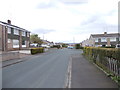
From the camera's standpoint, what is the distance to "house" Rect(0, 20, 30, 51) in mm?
31017

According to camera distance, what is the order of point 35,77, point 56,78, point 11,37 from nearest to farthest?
point 56,78
point 35,77
point 11,37

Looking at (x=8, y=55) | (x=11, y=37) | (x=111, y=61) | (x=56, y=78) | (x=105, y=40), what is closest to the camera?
(x=111, y=61)

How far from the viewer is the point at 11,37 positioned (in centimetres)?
3528

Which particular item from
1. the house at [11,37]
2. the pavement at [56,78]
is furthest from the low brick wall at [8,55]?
the house at [11,37]

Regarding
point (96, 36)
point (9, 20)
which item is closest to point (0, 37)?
point (9, 20)

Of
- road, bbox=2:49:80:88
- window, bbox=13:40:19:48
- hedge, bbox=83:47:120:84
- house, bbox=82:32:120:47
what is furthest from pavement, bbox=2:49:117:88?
house, bbox=82:32:120:47

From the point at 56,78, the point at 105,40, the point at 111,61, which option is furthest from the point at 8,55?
the point at 105,40

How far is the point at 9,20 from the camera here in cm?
3850

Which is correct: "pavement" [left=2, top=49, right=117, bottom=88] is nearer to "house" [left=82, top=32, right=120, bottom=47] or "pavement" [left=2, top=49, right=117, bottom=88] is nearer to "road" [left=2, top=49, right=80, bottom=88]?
"road" [left=2, top=49, right=80, bottom=88]

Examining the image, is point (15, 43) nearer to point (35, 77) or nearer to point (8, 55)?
point (8, 55)

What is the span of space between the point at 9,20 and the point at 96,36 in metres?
39.4

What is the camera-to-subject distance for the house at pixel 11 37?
31.0 meters

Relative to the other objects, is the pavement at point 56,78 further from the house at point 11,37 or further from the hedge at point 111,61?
the house at point 11,37

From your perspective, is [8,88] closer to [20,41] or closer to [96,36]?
[20,41]
